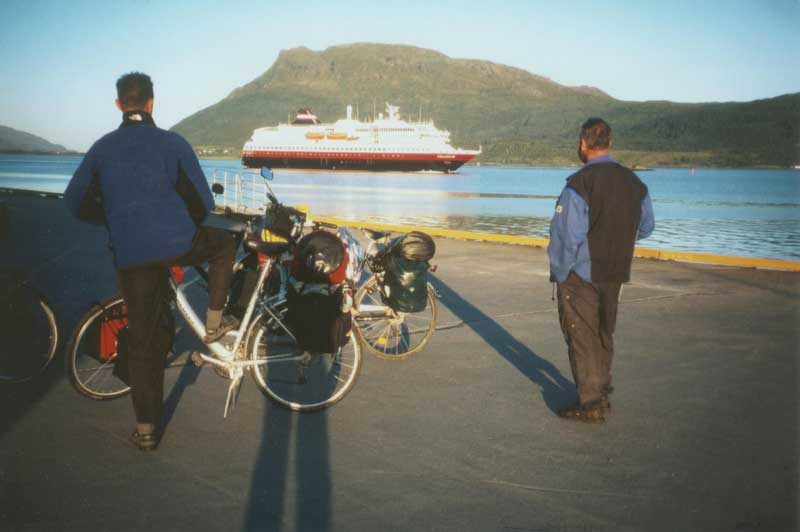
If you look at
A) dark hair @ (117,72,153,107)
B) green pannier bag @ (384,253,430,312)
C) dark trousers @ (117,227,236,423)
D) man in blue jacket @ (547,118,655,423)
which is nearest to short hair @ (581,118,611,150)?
man in blue jacket @ (547,118,655,423)

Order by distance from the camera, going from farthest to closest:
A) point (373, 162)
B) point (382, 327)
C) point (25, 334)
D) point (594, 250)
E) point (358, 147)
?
point (358, 147), point (373, 162), point (382, 327), point (25, 334), point (594, 250)

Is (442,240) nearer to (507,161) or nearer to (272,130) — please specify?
(272,130)

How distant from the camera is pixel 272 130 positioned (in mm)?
108938

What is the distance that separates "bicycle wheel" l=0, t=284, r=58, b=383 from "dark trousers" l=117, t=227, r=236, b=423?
1.33 meters

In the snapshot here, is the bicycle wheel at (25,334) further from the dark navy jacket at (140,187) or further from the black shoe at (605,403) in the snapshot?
the black shoe at (605,403)

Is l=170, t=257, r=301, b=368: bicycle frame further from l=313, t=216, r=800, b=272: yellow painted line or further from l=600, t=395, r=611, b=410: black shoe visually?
l=313, t=216, r=800, b=272: yellow painted line

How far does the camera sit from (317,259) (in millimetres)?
3812

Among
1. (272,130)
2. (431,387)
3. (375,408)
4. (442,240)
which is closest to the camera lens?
(375,408)

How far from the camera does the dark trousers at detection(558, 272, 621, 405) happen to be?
12.9 feet

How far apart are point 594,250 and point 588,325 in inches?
18.1

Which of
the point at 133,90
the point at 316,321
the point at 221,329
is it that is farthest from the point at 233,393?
the point at 133,90

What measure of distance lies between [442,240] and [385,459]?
32.4 ft

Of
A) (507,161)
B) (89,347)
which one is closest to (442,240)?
(89,347)

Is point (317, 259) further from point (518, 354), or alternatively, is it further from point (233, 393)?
point (518, 354)
